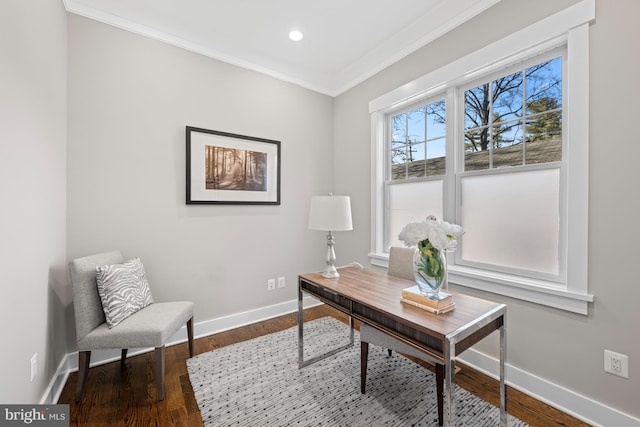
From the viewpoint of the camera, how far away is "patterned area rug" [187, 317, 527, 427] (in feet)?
5.28

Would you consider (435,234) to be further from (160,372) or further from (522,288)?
(160,372)

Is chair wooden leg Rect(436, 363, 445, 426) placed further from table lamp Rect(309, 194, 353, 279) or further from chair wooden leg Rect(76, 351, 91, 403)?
chair wooden leg Rect(76, 351, 91, 403)

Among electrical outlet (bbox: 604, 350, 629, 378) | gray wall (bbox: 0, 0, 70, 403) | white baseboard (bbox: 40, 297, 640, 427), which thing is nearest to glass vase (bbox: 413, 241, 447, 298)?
white baseboard (bbox: 40, 297, 640, 427)

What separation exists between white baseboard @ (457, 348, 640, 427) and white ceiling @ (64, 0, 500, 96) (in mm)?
2622

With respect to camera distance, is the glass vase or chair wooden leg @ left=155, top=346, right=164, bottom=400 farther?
chair wooden leg @ left=155, top=346, right=164, bottom=400

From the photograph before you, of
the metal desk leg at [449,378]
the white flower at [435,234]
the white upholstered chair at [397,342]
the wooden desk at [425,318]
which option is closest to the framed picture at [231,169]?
the wooden desk at [425,318]

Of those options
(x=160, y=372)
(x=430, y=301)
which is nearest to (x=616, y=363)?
(x=430, y=301)

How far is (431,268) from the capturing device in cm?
140

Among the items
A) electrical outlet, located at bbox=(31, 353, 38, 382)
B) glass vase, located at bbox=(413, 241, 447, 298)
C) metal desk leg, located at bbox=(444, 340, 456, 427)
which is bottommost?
electrical outlet, located at bbox=(31, 353, 38, 382)

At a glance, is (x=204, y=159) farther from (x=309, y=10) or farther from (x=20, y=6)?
(x=309, y=10)

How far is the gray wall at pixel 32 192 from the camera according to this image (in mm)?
1205

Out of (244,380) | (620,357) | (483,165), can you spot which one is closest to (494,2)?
(483,165)

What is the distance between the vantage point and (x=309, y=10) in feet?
7.46

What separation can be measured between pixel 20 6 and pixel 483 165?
116 inches
